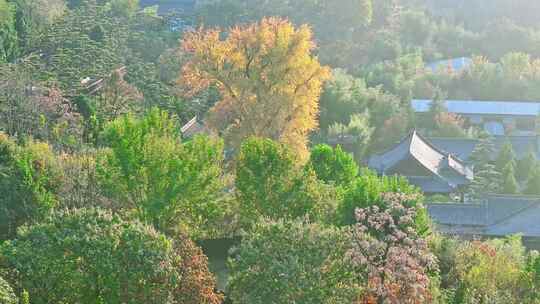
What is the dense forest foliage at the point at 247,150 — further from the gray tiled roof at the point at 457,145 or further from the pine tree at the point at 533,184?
the gray tiled roof at the point at 457,145

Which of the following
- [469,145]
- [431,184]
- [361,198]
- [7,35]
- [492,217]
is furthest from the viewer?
[7,35]

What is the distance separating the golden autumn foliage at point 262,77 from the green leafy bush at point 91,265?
37.3 ft

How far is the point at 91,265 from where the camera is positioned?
42.0 feet

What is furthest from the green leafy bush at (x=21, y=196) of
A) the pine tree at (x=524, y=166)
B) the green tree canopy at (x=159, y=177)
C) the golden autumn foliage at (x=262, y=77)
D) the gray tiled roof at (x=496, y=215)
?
the pine tree at (x=524, y=166)

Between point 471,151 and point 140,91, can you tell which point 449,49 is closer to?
point 471,151

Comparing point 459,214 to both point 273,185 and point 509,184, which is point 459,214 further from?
point 273,185

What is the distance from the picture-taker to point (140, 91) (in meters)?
30.3

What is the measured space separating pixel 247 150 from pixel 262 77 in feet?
22.2

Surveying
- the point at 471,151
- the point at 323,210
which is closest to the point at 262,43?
the point at 323,210

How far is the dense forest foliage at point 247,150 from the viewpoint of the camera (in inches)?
506

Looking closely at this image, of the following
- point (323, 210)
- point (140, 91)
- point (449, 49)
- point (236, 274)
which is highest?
point (236, 274)

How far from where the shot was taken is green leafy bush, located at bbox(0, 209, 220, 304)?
12727 mm

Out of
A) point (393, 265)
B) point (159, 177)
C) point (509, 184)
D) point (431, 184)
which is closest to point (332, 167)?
point (159, 177)

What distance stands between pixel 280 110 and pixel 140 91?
753cm
